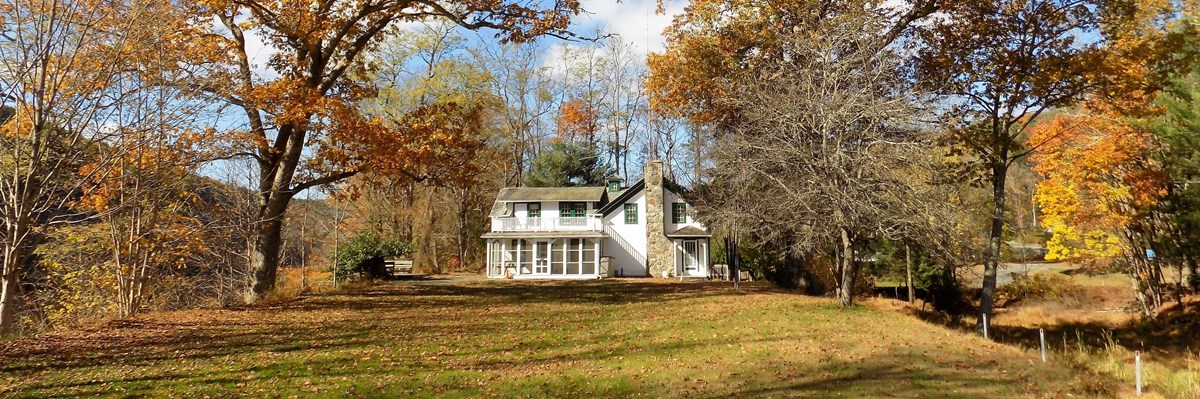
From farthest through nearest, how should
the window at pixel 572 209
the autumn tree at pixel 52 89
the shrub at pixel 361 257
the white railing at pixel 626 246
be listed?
the window at pixel 572 209 < the white railing at pixel 626 246 < the shrub at pixel 361 257 < the autumn tree at pixel 52 89

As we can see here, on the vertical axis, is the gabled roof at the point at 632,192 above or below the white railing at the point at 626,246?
above

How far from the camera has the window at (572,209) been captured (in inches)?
1225

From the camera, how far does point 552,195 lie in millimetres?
31234

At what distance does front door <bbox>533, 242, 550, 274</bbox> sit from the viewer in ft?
98.4

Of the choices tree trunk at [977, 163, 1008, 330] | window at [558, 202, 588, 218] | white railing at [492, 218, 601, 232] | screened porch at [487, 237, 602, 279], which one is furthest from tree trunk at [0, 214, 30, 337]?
window at [558, 202, 588, 218]

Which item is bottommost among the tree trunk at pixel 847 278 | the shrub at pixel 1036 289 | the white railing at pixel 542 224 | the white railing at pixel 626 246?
the shrub at pixel 1036 289

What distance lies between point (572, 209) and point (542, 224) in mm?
1826

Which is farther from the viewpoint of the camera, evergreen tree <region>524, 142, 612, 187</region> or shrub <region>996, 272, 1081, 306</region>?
evergreen tree <region>524, 142, 612, 187</region>

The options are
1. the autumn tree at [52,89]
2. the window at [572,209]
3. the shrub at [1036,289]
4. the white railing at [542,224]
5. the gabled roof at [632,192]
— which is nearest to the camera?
the autumn tree at [52,89]

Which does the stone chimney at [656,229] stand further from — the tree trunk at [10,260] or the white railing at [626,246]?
the tree trunk at [10,260]

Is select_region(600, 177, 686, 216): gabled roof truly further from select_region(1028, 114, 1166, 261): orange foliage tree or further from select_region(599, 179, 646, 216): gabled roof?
select_region(1028, 114, 1166, 261): orange foliage tree

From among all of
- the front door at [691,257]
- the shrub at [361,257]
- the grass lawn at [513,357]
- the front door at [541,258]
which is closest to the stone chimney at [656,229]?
the front door at [691,257]

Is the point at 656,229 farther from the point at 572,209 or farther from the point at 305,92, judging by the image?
the point at 305,92

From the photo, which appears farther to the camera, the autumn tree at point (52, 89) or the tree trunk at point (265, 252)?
the tree trunk at point (265, 252)
